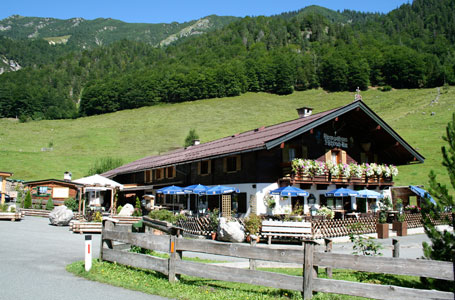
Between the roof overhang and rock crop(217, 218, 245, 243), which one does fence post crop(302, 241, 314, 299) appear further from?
the roof overhang

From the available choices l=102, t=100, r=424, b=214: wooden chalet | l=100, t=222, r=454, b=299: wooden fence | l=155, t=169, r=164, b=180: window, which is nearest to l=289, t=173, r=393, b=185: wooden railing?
l=102, t=100, r=424, b=214: wooden chalet

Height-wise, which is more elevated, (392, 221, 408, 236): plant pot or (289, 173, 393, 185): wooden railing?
(289, 173, 393, 185): wooden railing

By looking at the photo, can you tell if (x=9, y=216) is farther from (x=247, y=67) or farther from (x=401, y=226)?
(x=247, y=67)

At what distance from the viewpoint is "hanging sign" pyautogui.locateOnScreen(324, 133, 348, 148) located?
2689cm

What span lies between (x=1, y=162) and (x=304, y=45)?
128 m

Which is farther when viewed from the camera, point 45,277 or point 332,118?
point 332,118

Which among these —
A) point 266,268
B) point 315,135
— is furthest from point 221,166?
point 266,268

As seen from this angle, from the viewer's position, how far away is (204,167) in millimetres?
29078

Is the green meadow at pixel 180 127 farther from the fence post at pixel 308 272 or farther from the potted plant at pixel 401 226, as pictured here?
the fence post at pixel 308 272

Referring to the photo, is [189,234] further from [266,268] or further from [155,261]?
[155,261]

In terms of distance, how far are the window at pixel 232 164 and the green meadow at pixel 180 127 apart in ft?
79.3

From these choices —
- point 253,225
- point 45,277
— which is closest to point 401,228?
point 253,225

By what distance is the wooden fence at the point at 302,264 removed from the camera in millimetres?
5977

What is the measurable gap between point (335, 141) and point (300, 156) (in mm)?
3564
